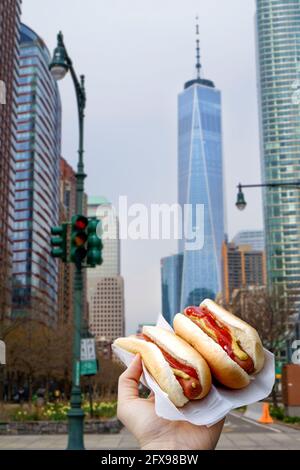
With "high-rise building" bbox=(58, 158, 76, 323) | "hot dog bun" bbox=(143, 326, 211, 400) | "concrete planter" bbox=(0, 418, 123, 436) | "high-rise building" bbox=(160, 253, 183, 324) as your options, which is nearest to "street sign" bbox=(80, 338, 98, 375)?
"high-rise building" bbox=(58, 158, 76, 323)

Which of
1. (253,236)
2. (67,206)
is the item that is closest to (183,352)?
(67,206)

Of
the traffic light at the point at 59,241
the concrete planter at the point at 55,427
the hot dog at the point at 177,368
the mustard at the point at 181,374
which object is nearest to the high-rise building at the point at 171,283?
the hot dog at the point at 177,368

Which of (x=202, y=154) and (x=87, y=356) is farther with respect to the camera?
(x=87, y=356)

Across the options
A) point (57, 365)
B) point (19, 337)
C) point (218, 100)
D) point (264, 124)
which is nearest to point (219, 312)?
point (264, 124)

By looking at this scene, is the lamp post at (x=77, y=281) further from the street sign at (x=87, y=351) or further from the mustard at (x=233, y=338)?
the mustard at (x=233, y=338)

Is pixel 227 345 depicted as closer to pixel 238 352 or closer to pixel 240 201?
pixel 238 352

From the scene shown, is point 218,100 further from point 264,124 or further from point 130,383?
point 130,383
